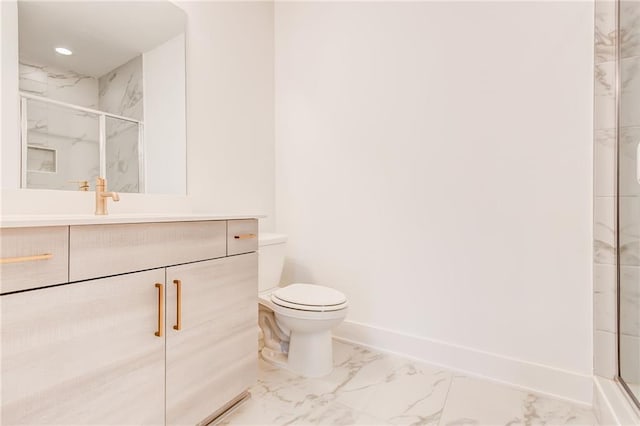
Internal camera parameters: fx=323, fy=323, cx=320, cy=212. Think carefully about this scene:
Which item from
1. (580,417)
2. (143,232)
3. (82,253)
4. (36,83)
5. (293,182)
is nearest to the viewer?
(82,253)

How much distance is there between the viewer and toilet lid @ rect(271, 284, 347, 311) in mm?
1590

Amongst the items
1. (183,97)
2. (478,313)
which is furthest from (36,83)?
(478,313)

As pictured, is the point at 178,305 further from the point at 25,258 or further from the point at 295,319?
the point at 295,319

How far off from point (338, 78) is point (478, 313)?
164 centimetres

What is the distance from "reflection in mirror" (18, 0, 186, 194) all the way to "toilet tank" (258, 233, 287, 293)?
55cm

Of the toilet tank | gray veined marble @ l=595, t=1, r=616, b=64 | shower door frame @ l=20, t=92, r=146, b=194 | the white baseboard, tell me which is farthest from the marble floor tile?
gray veined marble @ l=595, t=1, r=616, b=64

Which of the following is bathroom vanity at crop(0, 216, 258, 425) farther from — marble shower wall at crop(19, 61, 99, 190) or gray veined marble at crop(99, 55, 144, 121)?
gray veined marble at crop(99, 55, 144, 121)

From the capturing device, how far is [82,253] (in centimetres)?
84

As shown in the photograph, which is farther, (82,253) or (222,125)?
(222,125)

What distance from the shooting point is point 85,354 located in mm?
842

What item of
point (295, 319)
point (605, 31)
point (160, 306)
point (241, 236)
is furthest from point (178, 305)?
point (605, 31)

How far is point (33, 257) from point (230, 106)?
1490mm

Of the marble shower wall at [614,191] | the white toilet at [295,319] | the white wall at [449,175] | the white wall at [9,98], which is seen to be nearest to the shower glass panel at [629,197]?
the marble shower wall at [614,191]

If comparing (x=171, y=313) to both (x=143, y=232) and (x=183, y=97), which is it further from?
(x=183, y=97)
